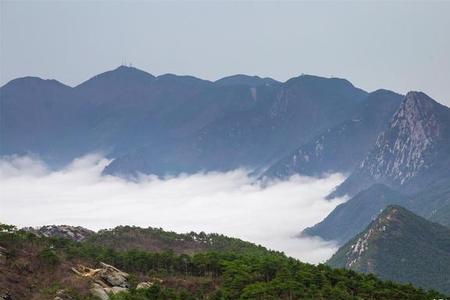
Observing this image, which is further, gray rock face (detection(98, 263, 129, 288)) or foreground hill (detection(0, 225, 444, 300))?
gray rock face (detection(98, 263, 129, 288))

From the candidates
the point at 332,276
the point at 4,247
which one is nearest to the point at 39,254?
the point at 4,247

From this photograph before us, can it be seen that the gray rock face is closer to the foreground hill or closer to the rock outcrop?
the rock outcrop

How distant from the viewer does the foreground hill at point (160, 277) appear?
481ft

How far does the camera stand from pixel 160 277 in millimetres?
170875

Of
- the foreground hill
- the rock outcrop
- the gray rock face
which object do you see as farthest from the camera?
the gray rock face

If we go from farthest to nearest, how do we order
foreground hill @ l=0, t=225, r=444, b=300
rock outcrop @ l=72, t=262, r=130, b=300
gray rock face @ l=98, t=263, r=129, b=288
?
1. gray rock face @ l=98, t=263, r=129, b=288
2. foreground hill @ l=0, t=225, r=444, b=300
3. rock outcrop @ l=72, t=262, r=130, b=300

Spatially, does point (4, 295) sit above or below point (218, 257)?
below

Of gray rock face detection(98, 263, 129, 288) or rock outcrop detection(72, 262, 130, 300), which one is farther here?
gray rock face detection(98, 263, 129, 288)

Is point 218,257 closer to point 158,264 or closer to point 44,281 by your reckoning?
point 158,264

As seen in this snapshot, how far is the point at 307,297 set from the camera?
148 metres

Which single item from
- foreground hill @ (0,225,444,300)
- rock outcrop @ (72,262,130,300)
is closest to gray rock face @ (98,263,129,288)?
rock outcrop @ (72,262,130,300)

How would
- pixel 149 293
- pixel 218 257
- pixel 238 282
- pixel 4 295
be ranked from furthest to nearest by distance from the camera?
pixel 218 257 → pixel 238 282 → pixel 149 293 → pixel 4 295

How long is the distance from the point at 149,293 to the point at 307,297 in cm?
3503

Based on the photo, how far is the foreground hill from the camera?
14650 cm
